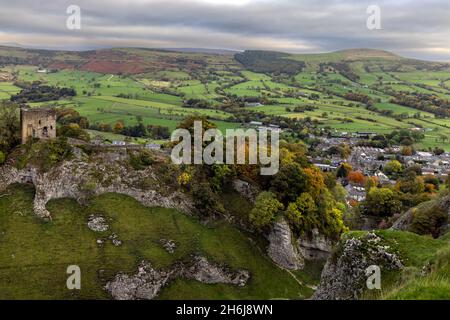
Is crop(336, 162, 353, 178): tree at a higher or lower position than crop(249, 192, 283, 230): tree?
lower

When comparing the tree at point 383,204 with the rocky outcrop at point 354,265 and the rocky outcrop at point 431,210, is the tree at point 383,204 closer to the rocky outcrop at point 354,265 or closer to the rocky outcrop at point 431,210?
the rocky outcrop at point 431,210

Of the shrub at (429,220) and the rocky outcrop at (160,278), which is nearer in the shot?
the shrub at (429,220)

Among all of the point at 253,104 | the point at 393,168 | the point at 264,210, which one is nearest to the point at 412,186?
the point at 393,168

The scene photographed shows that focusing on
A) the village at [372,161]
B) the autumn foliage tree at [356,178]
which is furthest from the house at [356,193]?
the autumn foliage tree at [356,178]

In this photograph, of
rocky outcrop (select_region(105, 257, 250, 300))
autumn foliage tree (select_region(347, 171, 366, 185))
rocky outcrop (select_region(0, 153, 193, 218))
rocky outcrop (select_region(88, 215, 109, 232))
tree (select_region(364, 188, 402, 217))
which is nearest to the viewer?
rocky outcrop (select_region(105, 257, 250, 300))

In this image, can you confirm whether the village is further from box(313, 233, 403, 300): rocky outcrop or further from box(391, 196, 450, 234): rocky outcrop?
box(313, 233, 403, 300): rocky outcrop

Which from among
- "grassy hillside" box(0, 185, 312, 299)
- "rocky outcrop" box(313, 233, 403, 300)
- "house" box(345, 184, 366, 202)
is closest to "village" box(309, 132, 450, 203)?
"house" box(345, 184, 366, 202)
